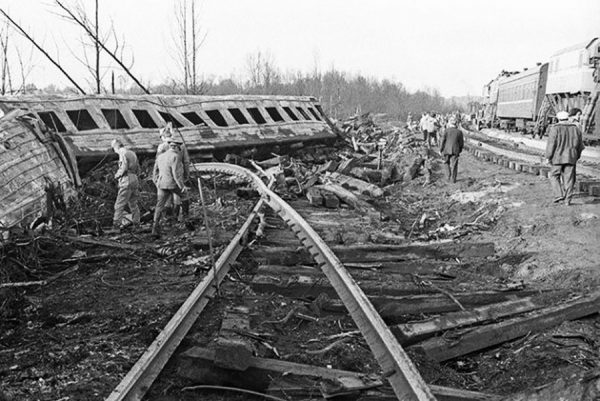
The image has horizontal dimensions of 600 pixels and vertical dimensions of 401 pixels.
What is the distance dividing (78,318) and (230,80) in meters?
64.9


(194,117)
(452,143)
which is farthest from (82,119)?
(452,143)

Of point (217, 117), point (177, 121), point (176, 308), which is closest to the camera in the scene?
point (176, 308)

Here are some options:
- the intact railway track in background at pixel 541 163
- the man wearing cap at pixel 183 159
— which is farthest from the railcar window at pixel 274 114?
the man wearing cap at pixel 183 159

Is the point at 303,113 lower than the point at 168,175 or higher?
higher

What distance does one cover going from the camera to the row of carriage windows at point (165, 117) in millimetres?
13837

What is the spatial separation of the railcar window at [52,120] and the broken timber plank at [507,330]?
11906mm

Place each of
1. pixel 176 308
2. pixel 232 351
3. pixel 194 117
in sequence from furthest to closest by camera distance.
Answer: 1. pixel 194 117
2. pixel 176 308
3. pixel 232 351

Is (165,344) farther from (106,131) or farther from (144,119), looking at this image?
(144,119)

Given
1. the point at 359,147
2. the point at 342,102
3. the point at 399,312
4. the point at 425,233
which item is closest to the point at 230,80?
the point at 342,102

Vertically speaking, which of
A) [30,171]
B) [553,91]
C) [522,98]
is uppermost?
[553,91]

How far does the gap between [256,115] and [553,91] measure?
16.7 m

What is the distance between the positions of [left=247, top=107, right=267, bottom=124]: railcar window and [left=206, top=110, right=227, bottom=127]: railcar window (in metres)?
1.50

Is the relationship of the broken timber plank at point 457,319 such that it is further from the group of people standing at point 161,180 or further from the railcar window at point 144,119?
the railcar window at point 144,119

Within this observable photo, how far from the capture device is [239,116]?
21.2 meters
